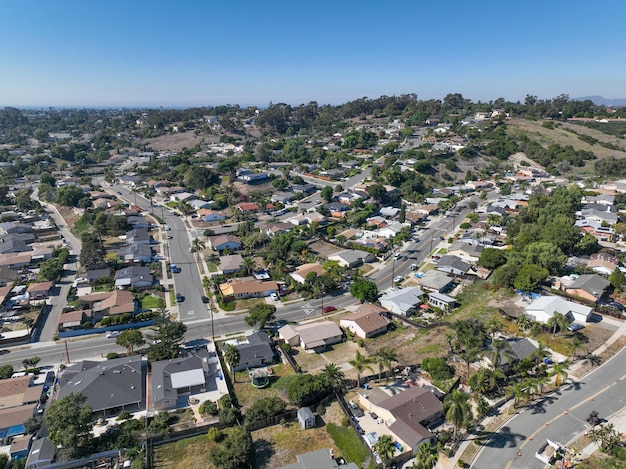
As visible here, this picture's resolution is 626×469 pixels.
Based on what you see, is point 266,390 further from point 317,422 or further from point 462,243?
point 462,243

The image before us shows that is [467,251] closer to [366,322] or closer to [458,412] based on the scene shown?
[366,322]

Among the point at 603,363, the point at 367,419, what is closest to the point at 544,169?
the point at 603,363

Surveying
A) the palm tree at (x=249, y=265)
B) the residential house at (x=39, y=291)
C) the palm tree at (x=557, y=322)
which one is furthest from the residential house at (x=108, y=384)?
the palm tree at (x=557, y=322)

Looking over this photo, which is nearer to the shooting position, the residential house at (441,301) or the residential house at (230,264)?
the residential house at (441,301)

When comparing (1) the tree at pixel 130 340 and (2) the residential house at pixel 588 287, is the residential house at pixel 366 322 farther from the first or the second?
(2) the residential house at pixel 588 287

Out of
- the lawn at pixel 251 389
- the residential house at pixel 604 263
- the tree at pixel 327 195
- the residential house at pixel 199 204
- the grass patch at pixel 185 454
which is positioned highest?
the tree at pixel 327 195

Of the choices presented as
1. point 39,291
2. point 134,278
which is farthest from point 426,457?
point 39,291
